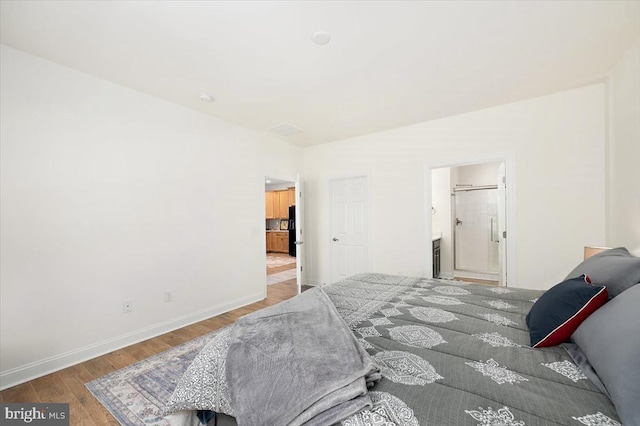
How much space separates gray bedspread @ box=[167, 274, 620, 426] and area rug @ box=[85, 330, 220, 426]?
108cm

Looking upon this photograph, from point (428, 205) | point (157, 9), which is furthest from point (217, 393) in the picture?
point (428, 205)

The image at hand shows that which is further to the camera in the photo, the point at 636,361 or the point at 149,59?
the point at 149,59

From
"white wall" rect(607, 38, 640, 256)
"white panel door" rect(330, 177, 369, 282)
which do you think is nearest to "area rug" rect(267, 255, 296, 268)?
"white panel door" rect(330, 177, 369, 282)

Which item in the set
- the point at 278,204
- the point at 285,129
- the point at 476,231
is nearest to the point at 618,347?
the point at 285,129

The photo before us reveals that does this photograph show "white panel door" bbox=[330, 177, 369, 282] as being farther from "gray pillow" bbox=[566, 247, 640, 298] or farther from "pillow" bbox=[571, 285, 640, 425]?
"pillow" bbox=[571, 285, 640, 425]

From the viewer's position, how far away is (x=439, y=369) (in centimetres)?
104

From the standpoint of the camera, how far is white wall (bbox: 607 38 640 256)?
224 cm

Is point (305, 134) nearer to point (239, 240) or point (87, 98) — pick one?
point (239, 240)

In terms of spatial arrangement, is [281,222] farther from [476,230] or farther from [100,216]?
[100,216]

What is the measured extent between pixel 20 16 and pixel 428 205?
4458mm

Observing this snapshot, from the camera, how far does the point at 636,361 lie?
0.78 m

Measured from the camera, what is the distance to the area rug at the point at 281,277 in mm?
5414

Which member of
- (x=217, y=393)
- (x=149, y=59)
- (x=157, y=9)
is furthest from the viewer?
(x=149, y=59)

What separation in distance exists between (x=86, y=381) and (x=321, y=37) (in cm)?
335
